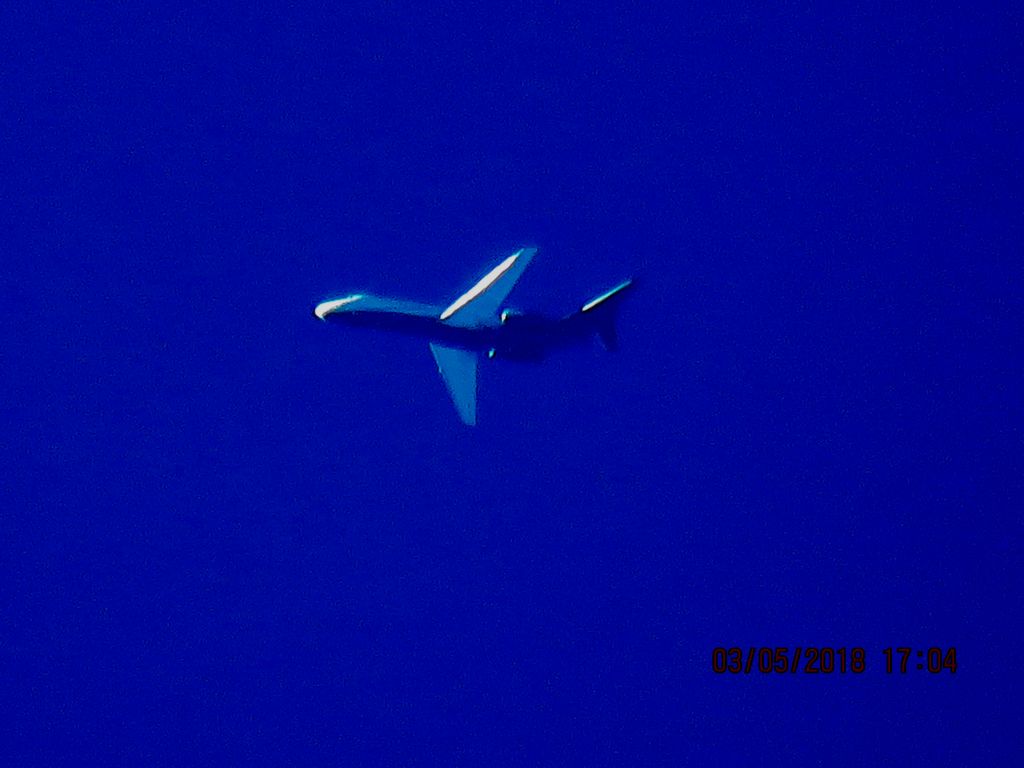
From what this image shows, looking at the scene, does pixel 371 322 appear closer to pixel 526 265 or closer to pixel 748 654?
pixel 526 265

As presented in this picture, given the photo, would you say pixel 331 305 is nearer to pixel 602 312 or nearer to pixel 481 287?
pixel 481 287

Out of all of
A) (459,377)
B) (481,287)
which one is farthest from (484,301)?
(459,377)

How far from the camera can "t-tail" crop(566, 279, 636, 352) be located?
620 inches

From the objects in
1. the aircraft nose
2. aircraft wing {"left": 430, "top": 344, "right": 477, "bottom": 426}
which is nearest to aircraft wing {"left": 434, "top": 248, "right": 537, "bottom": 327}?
aircraft wing {"left": 430, "top": 344, "right": 477, "bottom": 426}

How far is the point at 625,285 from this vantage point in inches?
621

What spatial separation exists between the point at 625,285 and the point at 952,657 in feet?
40.7

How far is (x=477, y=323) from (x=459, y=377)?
157cm

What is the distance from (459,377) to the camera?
16.3 metres

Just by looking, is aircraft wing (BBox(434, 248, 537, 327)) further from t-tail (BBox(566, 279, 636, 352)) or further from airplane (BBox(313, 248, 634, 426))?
t-tail (BBox(566, 279, 636, 352))

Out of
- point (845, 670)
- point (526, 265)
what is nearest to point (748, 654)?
point (845, 670)

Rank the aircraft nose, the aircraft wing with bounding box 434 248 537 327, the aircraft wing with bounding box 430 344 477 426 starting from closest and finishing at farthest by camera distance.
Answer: the aircraft nose < the aircraft wing with bounding box 434 248 537 327 < the aircraft wing with bounding box 430 344 477 426

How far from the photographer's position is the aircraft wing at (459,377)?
1625 centimetres

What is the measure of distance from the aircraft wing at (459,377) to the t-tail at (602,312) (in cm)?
204

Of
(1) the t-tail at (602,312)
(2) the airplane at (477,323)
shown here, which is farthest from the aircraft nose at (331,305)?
(1) the t-tail at (602,312)
